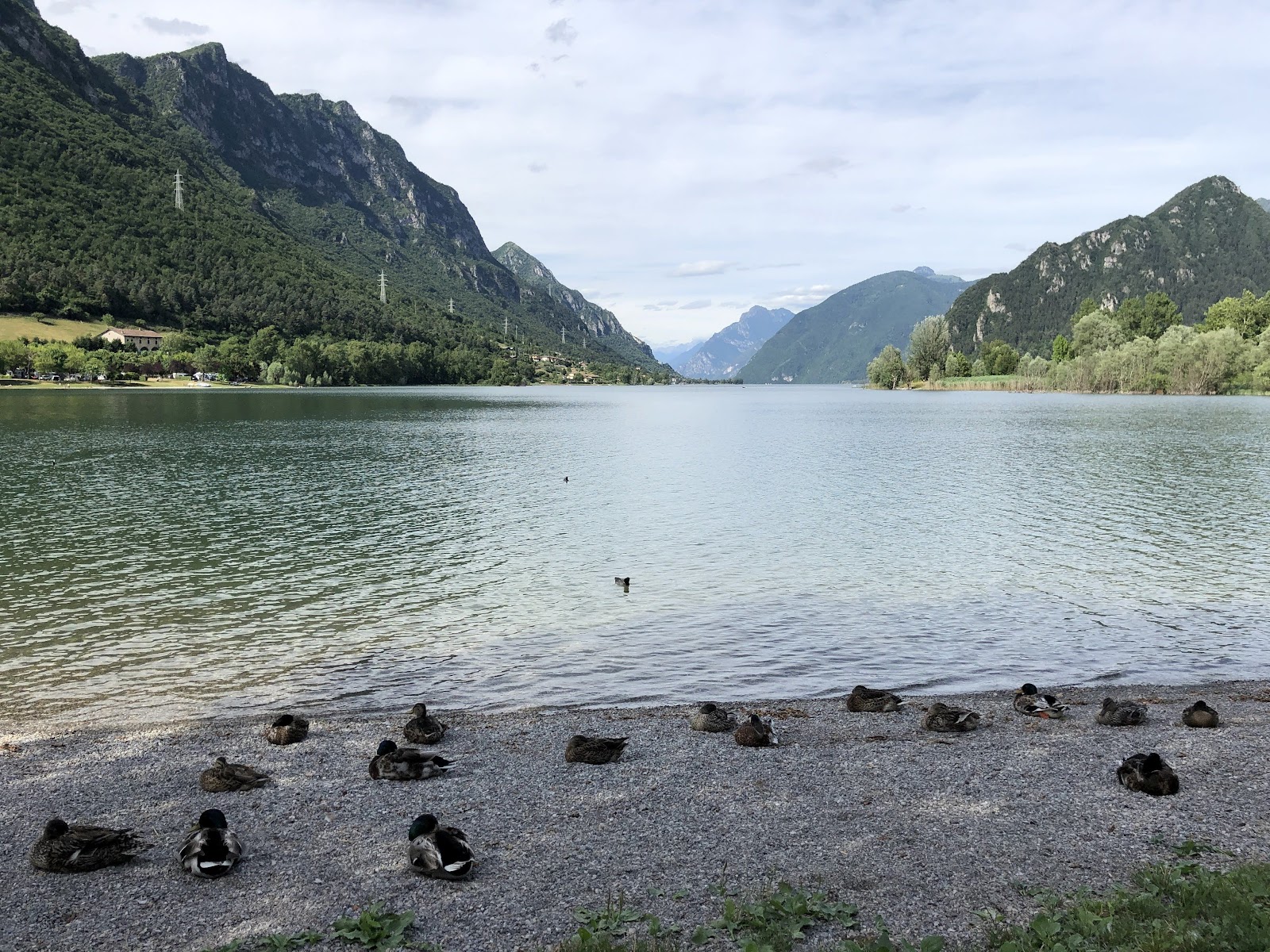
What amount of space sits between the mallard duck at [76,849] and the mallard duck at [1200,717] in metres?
17.2

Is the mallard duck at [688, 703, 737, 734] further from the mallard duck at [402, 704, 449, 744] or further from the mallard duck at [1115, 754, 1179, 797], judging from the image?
the mallard duck at [1115, 754, 1179, 797]

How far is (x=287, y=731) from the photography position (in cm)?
1476

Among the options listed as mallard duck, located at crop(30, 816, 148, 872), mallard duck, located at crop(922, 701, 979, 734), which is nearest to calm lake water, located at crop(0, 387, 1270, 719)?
mallard duck, located at crop(922, 701, 979, 734)

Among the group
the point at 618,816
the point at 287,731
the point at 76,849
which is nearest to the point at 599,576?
the point at 287,731

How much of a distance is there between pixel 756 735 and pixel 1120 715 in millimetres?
6987

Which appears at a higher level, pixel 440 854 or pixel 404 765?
pixel 440 854

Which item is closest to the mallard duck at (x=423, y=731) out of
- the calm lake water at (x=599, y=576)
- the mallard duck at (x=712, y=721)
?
the calm lake water at (x=599, y=576)

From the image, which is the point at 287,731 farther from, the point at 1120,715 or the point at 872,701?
the point at 1120,715

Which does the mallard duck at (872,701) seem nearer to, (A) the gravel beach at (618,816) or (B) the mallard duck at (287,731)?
(A) the gravel beach at (618,816)

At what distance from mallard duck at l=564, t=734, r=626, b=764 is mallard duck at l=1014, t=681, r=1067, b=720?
8366 millimetres

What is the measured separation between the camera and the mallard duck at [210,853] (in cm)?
1002

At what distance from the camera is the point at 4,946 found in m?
8.55

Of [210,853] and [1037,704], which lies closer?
[210,853]

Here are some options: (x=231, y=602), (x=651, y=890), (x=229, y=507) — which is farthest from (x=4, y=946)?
(x=229, y=507)
